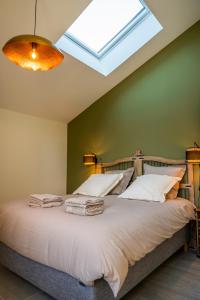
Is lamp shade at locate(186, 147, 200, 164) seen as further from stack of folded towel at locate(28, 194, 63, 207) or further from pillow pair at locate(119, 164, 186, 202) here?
stack of folded towel at locate(28, 194, 63, 207)

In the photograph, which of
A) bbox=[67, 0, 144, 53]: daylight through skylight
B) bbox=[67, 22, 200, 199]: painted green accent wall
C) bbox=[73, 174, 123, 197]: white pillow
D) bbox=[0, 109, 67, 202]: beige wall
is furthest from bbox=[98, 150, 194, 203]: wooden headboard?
bbox=[67, 0, 144, 53]: daylight through skylight

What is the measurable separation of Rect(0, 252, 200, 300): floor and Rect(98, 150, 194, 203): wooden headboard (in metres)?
0.99

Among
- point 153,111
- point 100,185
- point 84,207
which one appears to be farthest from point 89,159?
point 84,207

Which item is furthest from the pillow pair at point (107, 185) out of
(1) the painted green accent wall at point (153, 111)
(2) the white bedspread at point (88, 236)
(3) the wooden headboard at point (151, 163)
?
(2) the white bedspread at point (88, 236)

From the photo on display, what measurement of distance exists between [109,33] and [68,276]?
333 centimetres

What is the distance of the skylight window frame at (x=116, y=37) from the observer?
3.15m

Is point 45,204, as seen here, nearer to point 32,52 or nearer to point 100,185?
point 100,185

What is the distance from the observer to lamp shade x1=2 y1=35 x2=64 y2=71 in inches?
63.9

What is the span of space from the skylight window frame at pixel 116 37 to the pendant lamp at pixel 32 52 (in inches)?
54.4

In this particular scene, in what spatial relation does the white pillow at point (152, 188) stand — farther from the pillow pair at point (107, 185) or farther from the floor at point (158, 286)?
the floor at point (158, 286)

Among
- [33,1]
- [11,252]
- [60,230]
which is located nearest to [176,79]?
[33,1]

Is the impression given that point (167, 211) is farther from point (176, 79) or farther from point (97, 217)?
point (176, 79)

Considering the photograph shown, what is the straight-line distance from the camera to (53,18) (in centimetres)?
257

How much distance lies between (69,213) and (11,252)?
0.71 metres
